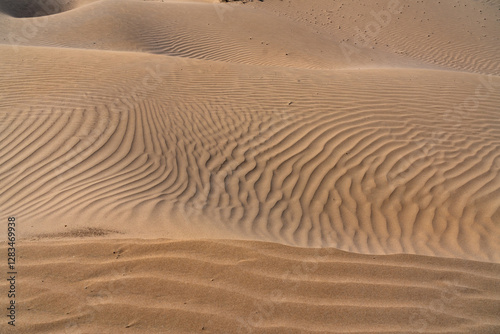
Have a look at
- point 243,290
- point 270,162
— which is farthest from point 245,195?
point 243,290

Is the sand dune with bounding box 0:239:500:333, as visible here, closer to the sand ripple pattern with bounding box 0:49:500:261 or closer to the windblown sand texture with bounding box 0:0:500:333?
the windblown sand texture with bounding box 0:0:500:333

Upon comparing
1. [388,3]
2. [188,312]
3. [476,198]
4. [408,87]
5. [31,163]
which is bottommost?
[188,312]

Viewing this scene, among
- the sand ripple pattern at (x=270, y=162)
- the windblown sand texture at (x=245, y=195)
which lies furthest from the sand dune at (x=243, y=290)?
the sand ripple pattern at (x=270, y=162)

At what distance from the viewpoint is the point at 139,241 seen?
10.4ft

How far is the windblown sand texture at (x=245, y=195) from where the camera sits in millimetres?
2576

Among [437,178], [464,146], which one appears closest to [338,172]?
[437,178]

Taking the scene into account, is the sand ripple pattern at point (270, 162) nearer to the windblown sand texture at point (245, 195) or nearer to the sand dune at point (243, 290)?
the windblown sand texture at point (245, 195)

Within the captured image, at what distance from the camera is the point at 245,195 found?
446 cm

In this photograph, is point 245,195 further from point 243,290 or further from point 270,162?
point 243,290

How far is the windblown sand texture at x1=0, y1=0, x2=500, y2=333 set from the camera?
2.58m

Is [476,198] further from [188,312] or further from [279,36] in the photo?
[279,36]

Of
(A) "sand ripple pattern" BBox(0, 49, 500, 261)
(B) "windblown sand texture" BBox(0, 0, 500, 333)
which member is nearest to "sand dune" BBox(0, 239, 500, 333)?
(B) "windblown sand texture" BBox(0, 0, 500, 333)

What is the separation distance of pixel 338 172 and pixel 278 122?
5.04 ft

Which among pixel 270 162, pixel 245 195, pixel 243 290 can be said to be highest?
pixel 270 162
